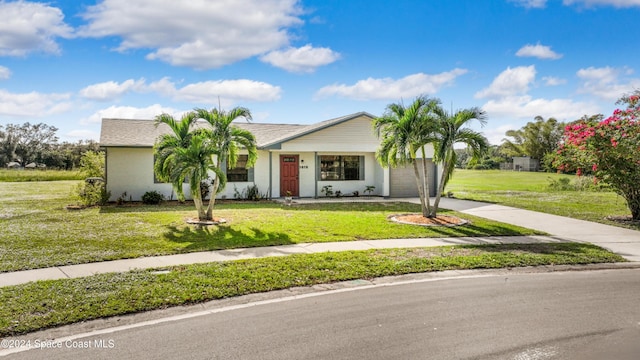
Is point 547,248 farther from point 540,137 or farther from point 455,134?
point 540,137

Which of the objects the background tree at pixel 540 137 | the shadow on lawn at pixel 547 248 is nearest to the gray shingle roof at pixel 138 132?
the shadow on lawn at pixel 547 248

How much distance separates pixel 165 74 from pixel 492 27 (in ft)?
47.6

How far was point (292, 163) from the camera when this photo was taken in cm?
2069

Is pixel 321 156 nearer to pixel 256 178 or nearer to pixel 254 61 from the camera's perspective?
pixel 256 178

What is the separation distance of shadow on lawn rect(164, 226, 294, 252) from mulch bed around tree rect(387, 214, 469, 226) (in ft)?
14.5

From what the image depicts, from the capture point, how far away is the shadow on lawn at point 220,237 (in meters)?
9.25

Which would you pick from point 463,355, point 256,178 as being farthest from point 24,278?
point 256,178

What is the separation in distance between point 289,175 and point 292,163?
62cm

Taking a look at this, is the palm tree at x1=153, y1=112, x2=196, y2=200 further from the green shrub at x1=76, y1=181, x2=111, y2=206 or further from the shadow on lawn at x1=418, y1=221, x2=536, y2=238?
the shadow on lawn at x1=418, y1=221, x2=536, y2=238

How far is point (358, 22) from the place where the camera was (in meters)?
16.7

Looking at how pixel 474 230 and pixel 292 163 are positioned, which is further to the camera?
pixel 292 163

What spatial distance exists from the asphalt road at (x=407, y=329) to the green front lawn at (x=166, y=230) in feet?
12.8

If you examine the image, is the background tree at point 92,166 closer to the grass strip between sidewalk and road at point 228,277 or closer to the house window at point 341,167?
the house window at point 341,167

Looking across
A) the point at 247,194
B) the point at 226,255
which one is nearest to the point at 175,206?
the point at 247,194
